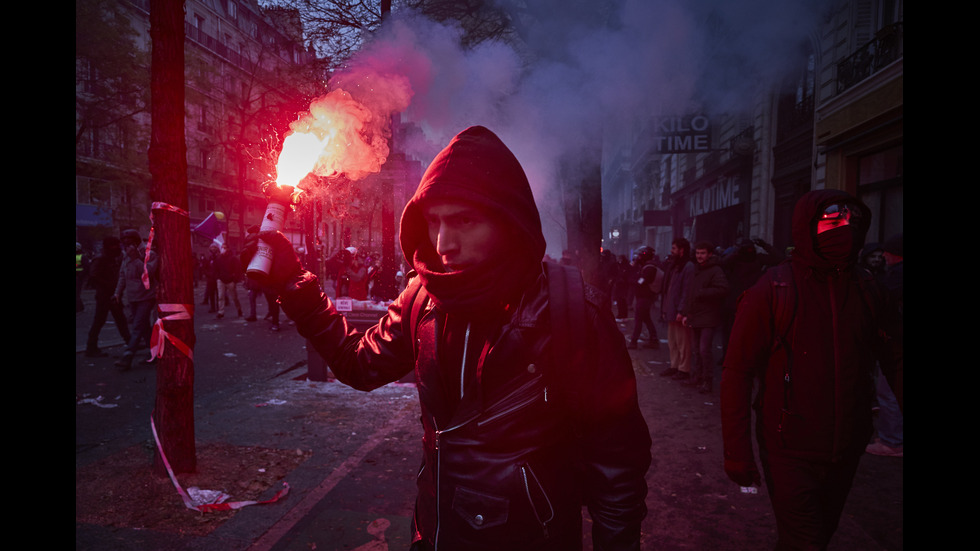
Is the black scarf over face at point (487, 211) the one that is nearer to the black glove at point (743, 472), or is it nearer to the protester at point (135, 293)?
the black glove at point (743, 472)

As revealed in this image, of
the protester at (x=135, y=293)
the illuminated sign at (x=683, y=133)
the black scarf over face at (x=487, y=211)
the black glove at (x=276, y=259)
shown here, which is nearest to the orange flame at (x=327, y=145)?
the black glove at (x=276, y=259)

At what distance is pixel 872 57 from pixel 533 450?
1240 centimetres

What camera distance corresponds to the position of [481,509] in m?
1.50

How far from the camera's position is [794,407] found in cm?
235

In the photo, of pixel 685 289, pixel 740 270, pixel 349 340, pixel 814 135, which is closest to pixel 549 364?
pixel 349 340

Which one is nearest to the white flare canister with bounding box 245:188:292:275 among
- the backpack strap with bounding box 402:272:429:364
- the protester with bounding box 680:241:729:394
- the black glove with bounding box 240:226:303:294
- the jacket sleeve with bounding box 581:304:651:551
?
the black glove with bounding box 240:226:303:294

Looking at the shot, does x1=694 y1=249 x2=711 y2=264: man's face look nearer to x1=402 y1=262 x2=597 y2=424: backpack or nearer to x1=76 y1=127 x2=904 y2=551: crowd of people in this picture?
x1=76 y1=127 x2=904 y2=551: crowd of people

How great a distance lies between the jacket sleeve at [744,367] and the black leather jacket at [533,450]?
3.45ft

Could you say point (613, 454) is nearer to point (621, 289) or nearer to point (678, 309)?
point (678, 309)
